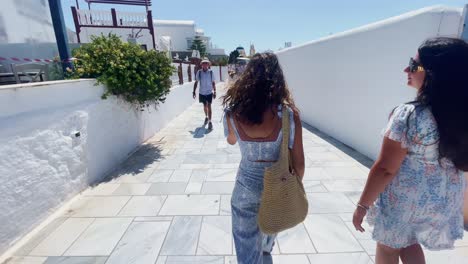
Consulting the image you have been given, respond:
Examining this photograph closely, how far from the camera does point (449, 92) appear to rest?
1.06 meters

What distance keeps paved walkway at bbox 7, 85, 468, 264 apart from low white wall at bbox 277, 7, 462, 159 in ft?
2.46

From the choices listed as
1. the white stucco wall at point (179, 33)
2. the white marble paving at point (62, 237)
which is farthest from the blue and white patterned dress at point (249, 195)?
the white stucco wall at point (179, 33)

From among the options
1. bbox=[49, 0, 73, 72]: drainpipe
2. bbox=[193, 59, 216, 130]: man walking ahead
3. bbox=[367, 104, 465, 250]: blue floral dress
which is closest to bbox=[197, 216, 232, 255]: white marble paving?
bbox=[367, 104, 465, 250]: blue floral dress

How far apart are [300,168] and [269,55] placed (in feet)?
2.36

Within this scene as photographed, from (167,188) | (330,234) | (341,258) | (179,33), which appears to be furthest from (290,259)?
(179,33)

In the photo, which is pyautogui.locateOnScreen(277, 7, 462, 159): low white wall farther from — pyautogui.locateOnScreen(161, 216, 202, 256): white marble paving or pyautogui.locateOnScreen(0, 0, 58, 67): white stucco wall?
pyautogui.locateOnScreen(0, 0, 58, 67): white stucco wall

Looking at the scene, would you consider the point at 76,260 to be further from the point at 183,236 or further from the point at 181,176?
the point at 181,176

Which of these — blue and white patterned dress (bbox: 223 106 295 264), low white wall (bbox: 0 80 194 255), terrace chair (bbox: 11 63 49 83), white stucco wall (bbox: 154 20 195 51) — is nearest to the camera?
blue and white patterned dress (bbox: 223 106 295 264)

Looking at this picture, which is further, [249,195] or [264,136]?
[249,195]

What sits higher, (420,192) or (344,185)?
(420,192)

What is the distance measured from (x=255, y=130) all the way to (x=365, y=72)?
11.7ft

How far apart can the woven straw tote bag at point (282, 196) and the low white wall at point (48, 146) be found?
7.69 ft

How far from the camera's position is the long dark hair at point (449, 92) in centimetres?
105

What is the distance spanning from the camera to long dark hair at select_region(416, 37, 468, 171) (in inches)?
41.4
